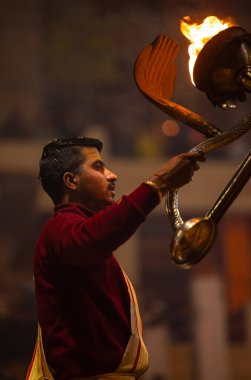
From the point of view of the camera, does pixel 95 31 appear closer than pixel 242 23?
No

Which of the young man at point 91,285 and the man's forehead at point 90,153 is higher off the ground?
the man's forehead at point 90,153

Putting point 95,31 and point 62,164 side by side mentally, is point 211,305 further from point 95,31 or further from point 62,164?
point 62,164

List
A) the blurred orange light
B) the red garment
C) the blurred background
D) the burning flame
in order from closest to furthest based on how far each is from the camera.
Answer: the red garment → the burning flame → the blurred background → the blurred orange light

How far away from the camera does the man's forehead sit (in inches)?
43.4

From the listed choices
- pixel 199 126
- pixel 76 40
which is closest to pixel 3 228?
pixel 76 40

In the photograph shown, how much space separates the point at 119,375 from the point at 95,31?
1.61m

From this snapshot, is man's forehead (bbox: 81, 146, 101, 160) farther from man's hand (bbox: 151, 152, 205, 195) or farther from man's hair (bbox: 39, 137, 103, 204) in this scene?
man's hand (bbox: 151, 152, 205, 195)

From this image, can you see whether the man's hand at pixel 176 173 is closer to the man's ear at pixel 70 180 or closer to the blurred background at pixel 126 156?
the man's ear at pixel 70 180

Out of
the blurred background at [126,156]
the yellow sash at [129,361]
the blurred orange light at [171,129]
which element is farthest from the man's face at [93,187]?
the blurred orange light at [171,129]

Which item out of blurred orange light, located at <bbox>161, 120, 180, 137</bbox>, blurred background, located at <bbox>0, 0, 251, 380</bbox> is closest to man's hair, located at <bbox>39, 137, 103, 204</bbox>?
blurred background, located at <bbox>0, 0, 251, 380</bbox>

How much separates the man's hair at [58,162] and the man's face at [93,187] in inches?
0.8

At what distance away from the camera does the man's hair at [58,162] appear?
109 cm

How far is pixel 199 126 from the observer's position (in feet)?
3.21

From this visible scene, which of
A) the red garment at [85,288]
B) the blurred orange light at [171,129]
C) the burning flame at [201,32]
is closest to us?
the red garment at [85,288]
